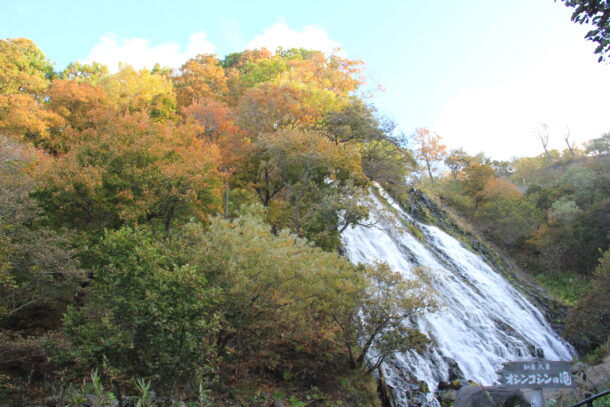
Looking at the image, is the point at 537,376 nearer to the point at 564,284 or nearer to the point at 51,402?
the point at 51,402

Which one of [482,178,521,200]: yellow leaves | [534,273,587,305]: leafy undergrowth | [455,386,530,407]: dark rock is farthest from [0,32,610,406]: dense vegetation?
[482,178,521,200]: yellow leaves

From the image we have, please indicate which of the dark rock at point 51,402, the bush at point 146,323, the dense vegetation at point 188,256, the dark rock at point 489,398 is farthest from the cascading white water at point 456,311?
the dark rock at point 51,402

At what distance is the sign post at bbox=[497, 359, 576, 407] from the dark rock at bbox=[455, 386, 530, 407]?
3161 mm

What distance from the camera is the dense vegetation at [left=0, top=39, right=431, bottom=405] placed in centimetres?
834

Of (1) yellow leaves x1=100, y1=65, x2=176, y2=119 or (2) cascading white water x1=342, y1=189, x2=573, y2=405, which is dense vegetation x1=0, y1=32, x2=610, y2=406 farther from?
(2) cascading white water x1=342, y1=189, x2=573, y2=405

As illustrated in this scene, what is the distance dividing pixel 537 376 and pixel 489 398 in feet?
11.9

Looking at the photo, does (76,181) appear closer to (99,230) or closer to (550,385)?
(99,230)

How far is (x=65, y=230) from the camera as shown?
1105 cm

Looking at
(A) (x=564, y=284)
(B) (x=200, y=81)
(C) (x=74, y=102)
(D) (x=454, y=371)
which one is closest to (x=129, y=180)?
(C) (x=74, y=102)

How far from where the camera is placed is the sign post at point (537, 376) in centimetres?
712

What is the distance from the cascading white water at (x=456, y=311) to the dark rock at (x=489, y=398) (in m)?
2.52

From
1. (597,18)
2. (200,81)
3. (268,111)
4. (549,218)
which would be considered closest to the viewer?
(597,18)

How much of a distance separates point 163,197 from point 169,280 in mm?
4868

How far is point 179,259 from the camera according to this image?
9.70 m
